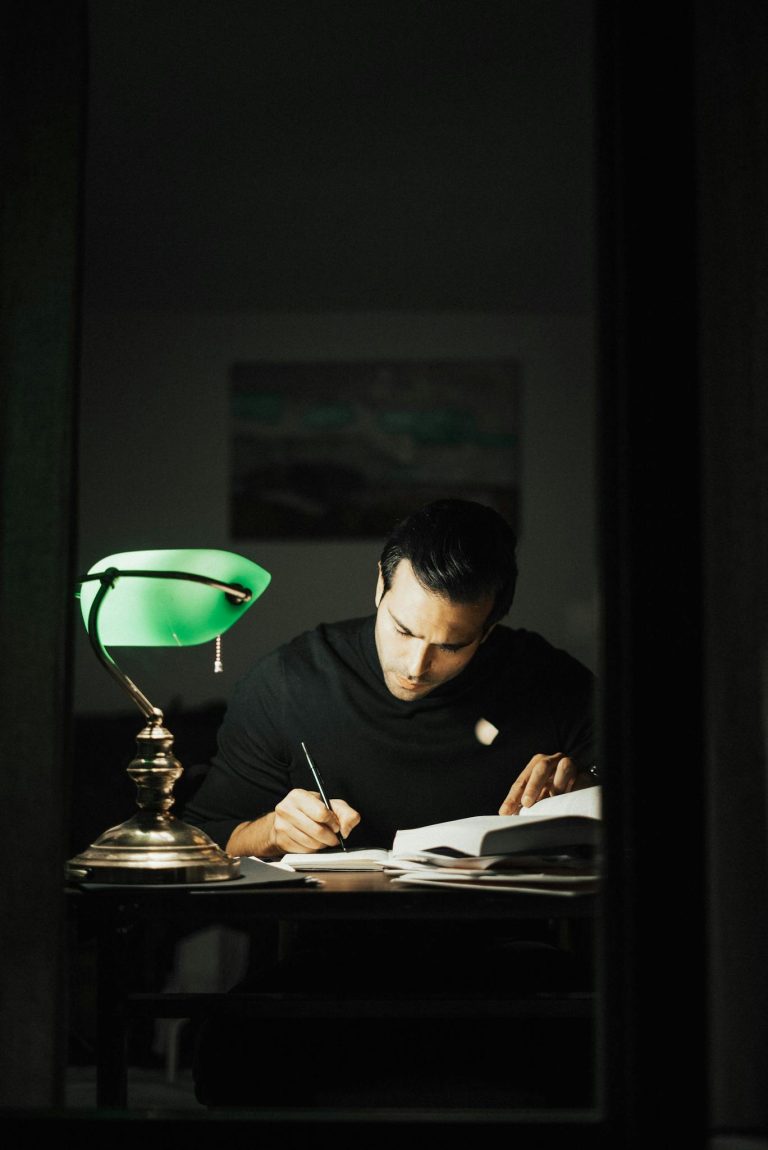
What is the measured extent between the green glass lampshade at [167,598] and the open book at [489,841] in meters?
0.34

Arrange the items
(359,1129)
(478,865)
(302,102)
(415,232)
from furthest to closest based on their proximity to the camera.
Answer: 1. (415,232)
2. (302,102)
3. (478,865)
4. (359,1129)

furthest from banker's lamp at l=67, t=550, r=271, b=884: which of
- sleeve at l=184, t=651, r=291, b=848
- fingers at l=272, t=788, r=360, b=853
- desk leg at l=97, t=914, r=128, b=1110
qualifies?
sleeve at l=184, t=651, r=291, b=848

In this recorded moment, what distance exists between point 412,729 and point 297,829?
0.48m

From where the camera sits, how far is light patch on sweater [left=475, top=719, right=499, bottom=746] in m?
2.14

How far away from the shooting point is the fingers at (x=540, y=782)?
1.85 m

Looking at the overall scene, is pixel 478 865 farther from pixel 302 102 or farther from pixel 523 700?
pixel 302 102

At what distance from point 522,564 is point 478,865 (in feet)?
4.11

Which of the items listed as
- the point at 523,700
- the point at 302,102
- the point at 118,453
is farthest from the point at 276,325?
the point at 523,700

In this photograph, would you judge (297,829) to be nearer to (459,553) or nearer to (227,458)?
(459,553)

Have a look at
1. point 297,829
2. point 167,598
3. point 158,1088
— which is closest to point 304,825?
point 297,829

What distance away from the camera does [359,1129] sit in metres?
0.84

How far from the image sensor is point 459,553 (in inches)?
86.4

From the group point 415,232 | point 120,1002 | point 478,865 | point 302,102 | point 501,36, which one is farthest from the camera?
point 415,232

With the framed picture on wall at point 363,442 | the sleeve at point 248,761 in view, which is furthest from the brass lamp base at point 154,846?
the framed picture on wall at point 363,442
